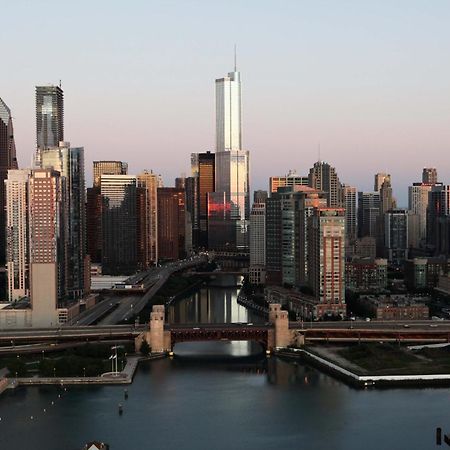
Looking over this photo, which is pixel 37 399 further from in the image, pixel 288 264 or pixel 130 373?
pixel 288 264

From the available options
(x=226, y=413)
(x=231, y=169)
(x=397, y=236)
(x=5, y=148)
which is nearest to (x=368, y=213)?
(x=397, y=236)

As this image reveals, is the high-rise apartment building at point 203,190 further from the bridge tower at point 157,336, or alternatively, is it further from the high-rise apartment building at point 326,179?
the bridge tower at point 157,336

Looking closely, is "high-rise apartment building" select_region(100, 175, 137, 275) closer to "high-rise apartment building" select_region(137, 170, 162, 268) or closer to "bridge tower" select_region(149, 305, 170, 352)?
"high-rise apartment building" select_region(137, 170, 162, 268)

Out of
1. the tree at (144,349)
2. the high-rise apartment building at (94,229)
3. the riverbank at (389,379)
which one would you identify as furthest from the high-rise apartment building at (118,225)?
the riverbank at (389,379)

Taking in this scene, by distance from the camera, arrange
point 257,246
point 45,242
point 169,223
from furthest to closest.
→ point 169,223, point 257,246, point 45,242

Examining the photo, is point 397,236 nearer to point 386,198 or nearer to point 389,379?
point 386,198

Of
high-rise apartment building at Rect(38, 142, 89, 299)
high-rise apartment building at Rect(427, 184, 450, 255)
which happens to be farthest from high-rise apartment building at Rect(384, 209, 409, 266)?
high-rise apartment building at Rect(38, 142, 89, 299)

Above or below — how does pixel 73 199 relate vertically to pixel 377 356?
above
